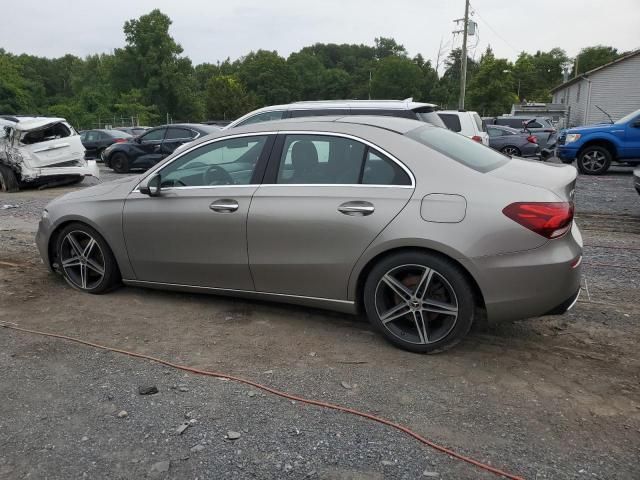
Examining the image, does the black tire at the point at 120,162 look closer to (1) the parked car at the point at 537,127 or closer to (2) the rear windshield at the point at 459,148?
(1) the parked car at the point at 537,127

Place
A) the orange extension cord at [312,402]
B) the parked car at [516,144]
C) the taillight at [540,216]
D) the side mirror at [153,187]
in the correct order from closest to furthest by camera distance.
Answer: the orange extension cord at [312,402]
the taillight at [540,216]
the side mirror at [153,187]
the parked car at [516,144]

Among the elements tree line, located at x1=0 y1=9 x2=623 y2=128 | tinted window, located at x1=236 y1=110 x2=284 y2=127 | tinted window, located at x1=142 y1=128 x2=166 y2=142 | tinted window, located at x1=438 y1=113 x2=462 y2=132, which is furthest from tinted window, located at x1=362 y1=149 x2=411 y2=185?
tree line, located at x1=0 y1=9 x2=623 y2=128

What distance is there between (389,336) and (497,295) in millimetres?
803

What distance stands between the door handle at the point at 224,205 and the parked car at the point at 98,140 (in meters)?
18.6

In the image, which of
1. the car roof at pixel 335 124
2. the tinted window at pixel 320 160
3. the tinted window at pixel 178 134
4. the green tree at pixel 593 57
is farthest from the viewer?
the green tree at pixel 593 57

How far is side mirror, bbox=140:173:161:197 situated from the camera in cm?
452

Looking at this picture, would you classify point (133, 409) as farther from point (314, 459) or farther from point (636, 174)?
point (636, 174)

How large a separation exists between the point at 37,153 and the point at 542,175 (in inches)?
490

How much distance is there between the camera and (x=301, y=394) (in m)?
3.27

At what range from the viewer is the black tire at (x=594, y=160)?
1420 centimetres

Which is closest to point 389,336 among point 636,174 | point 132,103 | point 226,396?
point 226,396

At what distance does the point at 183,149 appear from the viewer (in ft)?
15.1

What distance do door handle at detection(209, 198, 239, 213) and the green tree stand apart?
9764 centimetres

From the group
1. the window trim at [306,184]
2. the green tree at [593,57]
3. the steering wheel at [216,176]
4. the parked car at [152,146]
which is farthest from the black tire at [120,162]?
the green tree at [593,57]
